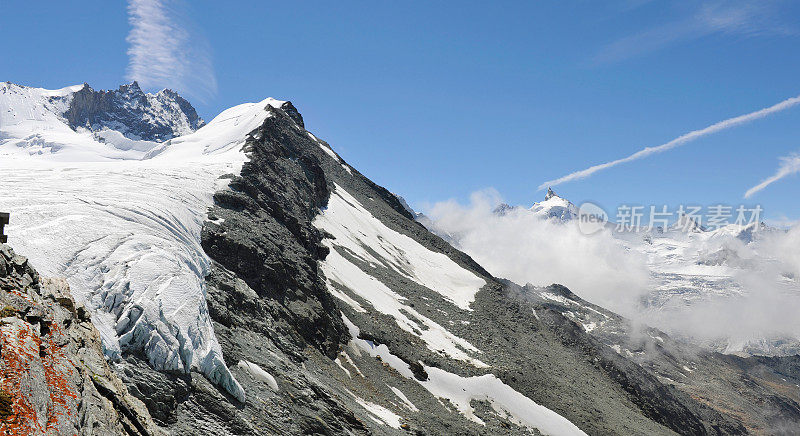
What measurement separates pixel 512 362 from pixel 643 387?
54783mm

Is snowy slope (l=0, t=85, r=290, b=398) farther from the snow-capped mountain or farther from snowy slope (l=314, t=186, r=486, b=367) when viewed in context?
snowy slope (l=314, t=186, r=486, b=367)

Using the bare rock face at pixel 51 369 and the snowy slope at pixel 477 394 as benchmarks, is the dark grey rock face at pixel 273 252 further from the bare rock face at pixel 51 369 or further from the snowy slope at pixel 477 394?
the bare rock face at pixel 51 369

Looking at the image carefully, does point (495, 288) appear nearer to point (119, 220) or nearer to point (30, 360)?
point (119, 220)

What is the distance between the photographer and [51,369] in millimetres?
12312

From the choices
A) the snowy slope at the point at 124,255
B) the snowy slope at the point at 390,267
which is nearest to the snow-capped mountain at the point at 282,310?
the snowy slope at the point at 124,255

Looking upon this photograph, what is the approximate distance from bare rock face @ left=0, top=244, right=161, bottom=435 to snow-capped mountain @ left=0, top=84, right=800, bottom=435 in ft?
2.75

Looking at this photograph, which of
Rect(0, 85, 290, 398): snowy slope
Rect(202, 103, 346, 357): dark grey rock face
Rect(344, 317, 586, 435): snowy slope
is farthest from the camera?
Rect(344, 317, 586, 435): snowy slope

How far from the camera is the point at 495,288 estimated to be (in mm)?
107312

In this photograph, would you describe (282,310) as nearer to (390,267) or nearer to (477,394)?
(477,394)

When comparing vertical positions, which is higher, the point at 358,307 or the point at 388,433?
the point at 358,307

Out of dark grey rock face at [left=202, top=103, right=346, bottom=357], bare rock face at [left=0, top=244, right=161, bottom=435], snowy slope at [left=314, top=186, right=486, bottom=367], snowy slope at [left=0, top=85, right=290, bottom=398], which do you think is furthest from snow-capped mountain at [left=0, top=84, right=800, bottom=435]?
bare rock face at [left=0, top=244, right=161, bottom=435]

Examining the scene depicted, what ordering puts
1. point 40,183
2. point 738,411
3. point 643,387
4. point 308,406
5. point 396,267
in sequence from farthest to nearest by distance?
point 738,411
point 643,387
point 396,267
point 40,183
point 308,406

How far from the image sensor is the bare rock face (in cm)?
1070

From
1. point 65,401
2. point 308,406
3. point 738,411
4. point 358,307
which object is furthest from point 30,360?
point 738,411
